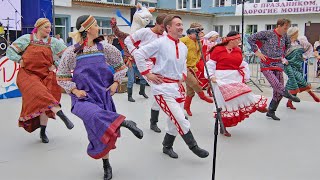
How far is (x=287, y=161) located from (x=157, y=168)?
137 cm

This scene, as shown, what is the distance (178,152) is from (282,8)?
71.5 ft

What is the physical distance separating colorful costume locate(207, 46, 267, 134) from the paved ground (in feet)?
1.11

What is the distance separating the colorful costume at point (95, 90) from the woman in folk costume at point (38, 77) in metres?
1.13

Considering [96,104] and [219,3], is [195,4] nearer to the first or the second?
[219,3]

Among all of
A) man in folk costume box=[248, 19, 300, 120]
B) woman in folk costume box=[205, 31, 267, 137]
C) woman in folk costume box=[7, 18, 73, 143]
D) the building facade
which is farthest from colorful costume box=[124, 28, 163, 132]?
the building facade

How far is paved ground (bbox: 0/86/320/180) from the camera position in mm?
3762

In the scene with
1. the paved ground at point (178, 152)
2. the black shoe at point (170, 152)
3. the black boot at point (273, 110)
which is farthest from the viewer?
the black boot at point (273, 110)

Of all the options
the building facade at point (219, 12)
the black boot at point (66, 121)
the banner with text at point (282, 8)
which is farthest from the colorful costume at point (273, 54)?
the banner with text at point (282, 8)

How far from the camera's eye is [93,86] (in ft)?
11.5

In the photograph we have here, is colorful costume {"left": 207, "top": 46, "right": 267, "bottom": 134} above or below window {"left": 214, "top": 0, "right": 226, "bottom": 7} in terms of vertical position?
below

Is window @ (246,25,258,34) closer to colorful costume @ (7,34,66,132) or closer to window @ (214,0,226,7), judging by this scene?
window @ (214,0,226,7)

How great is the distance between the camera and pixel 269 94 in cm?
918

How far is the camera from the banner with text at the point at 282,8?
22734 millimetres

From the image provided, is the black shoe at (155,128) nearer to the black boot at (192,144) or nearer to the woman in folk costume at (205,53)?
the black boot at (192,144)
